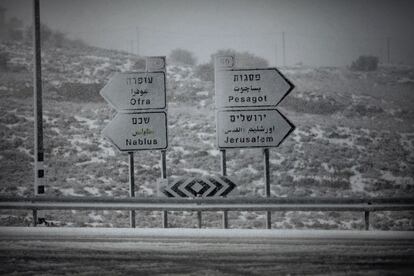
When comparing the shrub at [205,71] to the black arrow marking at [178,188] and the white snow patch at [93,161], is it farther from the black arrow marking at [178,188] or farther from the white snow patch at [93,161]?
the black arrow marking at [178,188]

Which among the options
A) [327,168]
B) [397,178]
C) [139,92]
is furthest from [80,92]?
[139,92]

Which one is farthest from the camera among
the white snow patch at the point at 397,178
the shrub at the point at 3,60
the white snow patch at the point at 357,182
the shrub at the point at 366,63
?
the shrub at the point at 366,63

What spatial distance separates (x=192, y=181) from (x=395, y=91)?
1741 inches

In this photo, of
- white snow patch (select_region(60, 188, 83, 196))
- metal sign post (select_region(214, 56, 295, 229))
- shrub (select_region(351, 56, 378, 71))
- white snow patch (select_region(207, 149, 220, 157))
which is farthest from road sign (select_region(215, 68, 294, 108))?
shrub (select_region(351, 56, 378, 71))

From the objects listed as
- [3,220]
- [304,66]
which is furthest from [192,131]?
[304,66]

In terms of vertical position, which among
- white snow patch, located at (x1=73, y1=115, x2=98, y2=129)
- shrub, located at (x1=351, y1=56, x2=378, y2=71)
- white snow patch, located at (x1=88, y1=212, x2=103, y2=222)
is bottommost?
white snow patch, located at (x1=88, y1=212, x2=103, y2=222)

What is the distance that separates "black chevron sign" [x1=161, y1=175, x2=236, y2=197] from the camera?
40.4 feet

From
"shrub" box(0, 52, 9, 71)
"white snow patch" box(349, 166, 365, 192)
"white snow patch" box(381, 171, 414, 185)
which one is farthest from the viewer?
"shrub" box(0, 52, 9, 71)

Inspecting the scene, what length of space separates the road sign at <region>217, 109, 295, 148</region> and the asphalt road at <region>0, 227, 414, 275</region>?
3.21 metres

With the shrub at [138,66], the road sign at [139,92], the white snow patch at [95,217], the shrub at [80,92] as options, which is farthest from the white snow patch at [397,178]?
the shrub at [138,66]

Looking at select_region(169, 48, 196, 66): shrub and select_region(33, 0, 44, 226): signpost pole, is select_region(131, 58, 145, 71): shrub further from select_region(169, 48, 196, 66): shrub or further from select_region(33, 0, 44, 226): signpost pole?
select_region(33, 0, 44, 226): signpost pole

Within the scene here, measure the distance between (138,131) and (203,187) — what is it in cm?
247

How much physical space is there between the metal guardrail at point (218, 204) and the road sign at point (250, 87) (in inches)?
126

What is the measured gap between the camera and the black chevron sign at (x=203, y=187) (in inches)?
485
